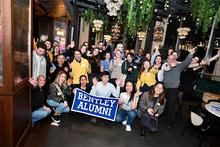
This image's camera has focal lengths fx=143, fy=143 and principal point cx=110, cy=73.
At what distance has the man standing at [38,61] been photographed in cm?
291

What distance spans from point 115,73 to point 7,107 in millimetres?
2635

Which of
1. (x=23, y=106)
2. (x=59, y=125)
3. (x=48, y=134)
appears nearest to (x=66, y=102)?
(x=59, y=125)

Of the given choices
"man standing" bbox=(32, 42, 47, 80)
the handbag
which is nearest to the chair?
the handbag

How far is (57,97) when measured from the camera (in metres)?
3.16

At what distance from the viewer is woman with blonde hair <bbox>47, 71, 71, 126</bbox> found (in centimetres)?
313

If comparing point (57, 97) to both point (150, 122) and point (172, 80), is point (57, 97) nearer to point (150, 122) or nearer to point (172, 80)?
point (150, 122)

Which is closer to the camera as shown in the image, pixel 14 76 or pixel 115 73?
pixel 14 76

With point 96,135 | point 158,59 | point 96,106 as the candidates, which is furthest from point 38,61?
point 158,59

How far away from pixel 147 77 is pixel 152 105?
0.77 meters

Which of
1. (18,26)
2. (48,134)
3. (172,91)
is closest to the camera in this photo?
(18,26)

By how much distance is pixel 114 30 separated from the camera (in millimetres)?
9961

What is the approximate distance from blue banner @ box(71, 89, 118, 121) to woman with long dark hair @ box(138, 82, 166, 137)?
23.3 inches

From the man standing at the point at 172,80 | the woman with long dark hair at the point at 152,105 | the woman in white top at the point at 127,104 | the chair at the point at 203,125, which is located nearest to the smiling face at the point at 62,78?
the woman in white top at the point at 127,104

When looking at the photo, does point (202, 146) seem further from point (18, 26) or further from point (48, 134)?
point (18, 26)
